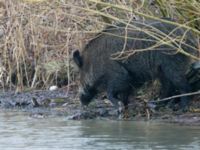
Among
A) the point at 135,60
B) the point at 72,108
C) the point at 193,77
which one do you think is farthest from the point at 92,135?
the point at 72,108

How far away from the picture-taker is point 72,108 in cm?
1105

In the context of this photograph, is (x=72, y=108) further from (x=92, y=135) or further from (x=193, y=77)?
(x=92, y=135)

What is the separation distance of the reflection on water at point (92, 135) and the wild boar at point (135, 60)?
0.93 meters

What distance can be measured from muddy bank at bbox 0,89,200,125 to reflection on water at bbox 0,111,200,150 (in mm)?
317

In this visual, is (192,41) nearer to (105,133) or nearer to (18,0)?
(105,133)

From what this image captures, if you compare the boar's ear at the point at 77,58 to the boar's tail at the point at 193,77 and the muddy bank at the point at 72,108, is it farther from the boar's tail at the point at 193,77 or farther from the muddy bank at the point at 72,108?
the boar's tail at the point at 193,77

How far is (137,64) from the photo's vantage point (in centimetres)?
1026

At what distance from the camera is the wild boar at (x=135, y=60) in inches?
387

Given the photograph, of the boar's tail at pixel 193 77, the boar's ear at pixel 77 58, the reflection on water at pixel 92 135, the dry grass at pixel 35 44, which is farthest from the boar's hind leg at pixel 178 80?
the dry grass at pixel 35 44

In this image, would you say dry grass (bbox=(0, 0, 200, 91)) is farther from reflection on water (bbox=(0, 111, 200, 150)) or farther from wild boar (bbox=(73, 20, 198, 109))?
reflection on water (bbox=(0, 111, 200, 150))

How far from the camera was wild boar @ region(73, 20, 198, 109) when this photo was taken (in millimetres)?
9836

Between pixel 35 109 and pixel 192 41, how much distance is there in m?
2.61

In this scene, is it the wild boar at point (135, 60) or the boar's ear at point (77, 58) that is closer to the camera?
the wild boar at point (135, 60)

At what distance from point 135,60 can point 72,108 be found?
135 centimetres
